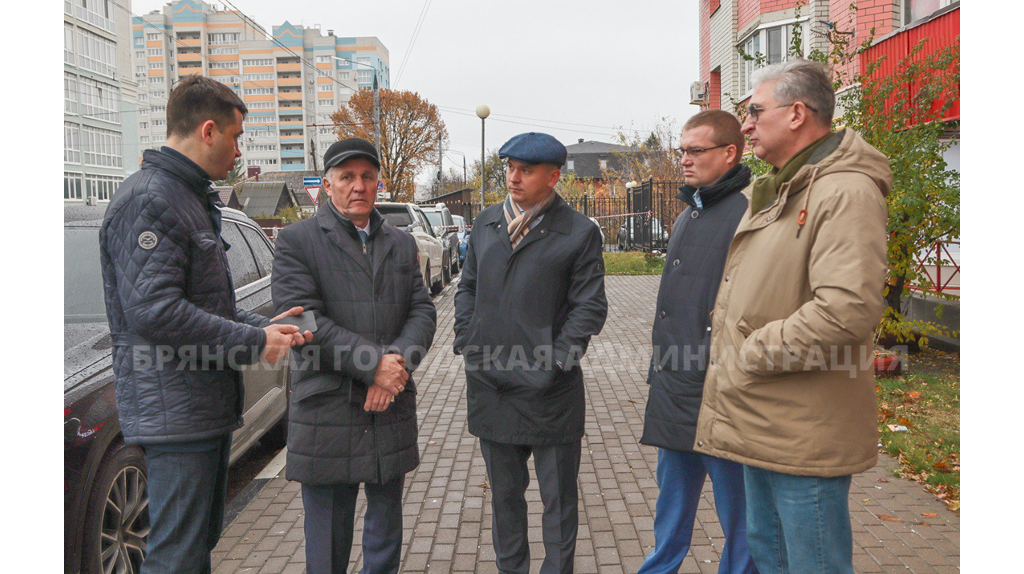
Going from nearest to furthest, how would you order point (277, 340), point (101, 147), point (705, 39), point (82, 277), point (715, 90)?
point (277, 340) < point (82, 277) < point (715, 90) < point (705, 39) < point (101, 147)

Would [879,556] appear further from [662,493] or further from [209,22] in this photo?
[209,22]

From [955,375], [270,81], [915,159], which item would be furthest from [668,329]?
[270,81]

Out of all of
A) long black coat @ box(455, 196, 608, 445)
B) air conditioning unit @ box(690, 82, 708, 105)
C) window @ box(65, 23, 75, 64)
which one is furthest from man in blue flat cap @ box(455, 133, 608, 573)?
window @ box(65, 23, 75, 64)

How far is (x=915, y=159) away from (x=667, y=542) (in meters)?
5.51

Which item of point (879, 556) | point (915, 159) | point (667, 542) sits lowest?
point (879, 556)

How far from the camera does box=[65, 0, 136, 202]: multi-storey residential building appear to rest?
203ft

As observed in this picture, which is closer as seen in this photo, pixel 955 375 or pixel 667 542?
pixel 667 542

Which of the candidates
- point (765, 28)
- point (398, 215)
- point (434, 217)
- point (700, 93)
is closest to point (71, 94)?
point (434, 217)

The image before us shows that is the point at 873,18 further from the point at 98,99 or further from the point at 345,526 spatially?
the point at 98,99

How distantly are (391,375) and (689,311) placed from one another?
1.26 metres

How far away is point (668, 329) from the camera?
3.27 metres

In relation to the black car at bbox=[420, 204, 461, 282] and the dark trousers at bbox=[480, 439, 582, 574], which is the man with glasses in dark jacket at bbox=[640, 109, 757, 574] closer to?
the dark trousers at bbox=[480, 439, 582, 574]

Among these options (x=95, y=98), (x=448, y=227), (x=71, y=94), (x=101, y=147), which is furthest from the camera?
(x=101, y=147)

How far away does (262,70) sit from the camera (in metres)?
137
